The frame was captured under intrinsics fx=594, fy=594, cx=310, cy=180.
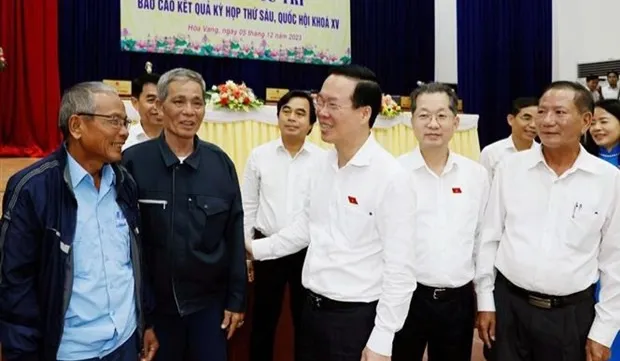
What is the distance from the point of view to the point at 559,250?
6.42 feet

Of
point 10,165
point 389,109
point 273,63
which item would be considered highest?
point 273,63

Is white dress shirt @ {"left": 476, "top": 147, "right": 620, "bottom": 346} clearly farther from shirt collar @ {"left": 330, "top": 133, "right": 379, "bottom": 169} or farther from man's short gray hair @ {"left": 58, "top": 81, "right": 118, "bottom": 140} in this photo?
man's short gray hair @ {"left": 58, "top": 81, "right": 118, "bottom": 140}

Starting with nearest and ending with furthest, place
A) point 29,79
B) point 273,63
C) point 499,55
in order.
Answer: point 29,79 < point 273,63 < point 499,55

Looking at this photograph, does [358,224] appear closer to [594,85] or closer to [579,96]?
[579,96]

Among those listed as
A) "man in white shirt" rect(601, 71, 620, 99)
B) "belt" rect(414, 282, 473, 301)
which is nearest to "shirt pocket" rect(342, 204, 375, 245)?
"belt" rect(414, 282, 473, 301)

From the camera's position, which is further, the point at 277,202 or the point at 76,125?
the point at 277,202

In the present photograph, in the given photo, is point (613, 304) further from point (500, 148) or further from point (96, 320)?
point (500, 148)

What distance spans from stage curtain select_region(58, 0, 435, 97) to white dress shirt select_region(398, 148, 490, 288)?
598 centimetres

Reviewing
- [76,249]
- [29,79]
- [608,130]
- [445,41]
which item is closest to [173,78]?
[76,249]

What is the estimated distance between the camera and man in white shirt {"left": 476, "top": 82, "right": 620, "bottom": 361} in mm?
1943

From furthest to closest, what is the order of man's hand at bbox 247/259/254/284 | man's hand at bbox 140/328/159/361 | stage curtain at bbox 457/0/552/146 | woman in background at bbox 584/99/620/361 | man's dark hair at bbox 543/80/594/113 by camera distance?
stage curtain at bbox 457/0/552/146
woman in background at bbox 584/99/620/361
man's hand at bbox 247/259/254/284
man's dark hair at bbox 543/80/594/113
man's hand at bbox 140/328/159/361

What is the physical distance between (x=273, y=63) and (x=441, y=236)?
6.77 meters

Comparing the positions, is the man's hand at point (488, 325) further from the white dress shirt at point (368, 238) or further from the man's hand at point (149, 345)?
the man's hand at point (149, 345)

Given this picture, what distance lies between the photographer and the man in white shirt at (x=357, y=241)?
1.74 metres
